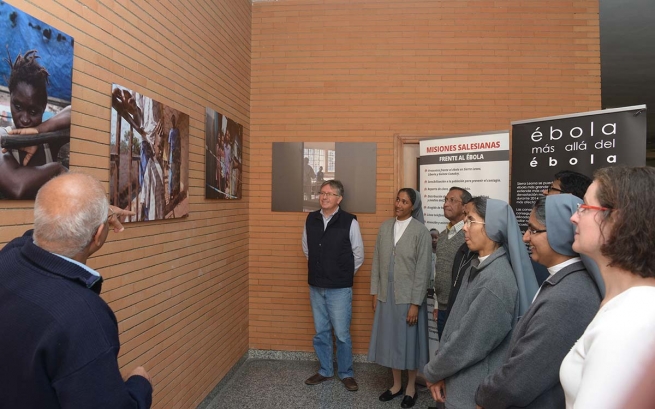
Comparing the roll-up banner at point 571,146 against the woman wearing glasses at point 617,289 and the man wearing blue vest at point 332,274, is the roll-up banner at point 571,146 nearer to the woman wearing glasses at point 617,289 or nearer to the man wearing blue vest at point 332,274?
the man wearing blue vest at point 332,274

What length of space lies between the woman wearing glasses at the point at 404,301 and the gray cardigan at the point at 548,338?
205cm

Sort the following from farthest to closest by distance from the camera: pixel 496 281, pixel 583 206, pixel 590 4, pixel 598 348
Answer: pixel 590 4, pixel 496 281, pixel 583 206, pixel 598 348

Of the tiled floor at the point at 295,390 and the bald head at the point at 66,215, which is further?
the tiled floor at the point at 295,390

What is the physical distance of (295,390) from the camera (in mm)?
4016

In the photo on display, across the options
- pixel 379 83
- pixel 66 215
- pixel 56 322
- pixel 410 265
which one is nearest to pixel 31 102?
pixel 66 215

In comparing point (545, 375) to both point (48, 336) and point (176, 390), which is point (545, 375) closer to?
point (48, 336)

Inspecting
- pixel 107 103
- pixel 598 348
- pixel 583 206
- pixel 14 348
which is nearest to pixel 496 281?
pixel 583 206

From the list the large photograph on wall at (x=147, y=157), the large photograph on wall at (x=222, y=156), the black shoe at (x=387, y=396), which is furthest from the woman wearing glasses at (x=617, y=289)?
the large photograph on wall at (x=222, y=156)

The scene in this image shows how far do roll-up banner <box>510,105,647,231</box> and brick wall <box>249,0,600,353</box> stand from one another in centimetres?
121

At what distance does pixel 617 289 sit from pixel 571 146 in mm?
2599

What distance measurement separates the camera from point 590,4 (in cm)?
459

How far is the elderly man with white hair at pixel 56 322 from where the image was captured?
3.44ft

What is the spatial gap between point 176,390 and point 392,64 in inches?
157

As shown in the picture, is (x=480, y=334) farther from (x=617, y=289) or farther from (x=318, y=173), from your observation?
(x=318, y=173)
